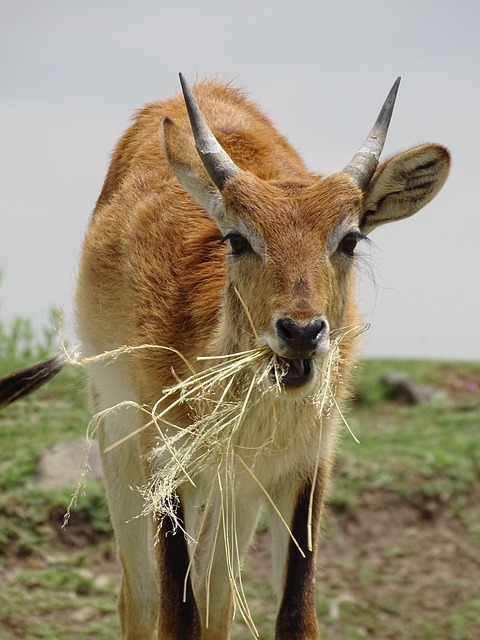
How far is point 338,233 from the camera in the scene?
16.1ft

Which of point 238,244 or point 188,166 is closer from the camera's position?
point 238,244

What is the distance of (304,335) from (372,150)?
1232 mm

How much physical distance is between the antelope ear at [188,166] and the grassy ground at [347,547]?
3.12 metres

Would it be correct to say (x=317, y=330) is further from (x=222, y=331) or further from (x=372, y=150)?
(x=372, y=150)

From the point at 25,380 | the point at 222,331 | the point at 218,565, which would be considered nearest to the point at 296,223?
the point at 222,331

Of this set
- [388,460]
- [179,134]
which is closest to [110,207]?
[179,134]

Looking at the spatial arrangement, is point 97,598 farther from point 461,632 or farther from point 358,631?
point 461,632

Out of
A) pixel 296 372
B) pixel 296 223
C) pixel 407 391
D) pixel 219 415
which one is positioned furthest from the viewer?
pixel 407 391

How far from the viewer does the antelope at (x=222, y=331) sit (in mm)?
4812

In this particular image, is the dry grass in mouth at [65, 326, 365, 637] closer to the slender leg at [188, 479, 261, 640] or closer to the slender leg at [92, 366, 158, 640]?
the slender leg at [188, 479, 261, 640]

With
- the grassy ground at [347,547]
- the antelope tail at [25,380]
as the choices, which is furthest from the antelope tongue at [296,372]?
the grassy ground at [347,547]

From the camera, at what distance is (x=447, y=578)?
26.6ft

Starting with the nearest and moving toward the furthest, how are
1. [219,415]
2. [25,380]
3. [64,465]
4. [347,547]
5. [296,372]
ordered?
[296,372] < [219,415] < [25,380] < [347,547] < [64,465]

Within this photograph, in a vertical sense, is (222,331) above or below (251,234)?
below
